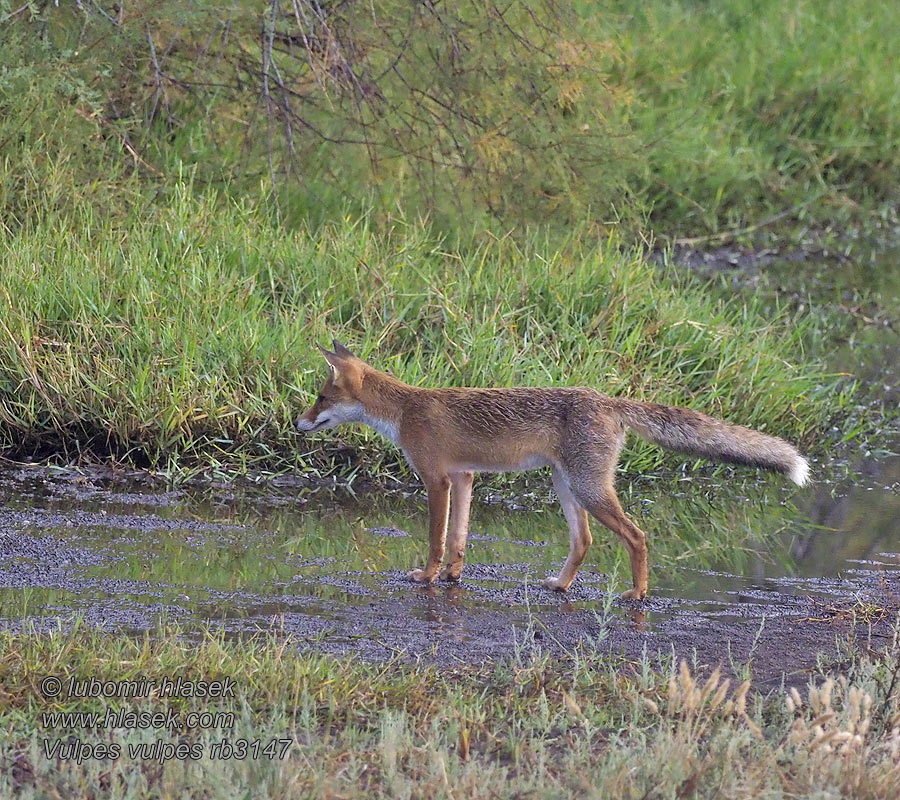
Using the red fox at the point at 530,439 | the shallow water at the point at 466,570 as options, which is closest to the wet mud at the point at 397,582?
the shallow water at the point at 466,570

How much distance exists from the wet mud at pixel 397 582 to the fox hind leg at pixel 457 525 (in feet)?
0.34

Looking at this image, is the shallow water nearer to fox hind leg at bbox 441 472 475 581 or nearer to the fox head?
fox hind leg at bbox 441 472 475 581

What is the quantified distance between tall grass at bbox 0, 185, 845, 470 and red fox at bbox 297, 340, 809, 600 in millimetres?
1378

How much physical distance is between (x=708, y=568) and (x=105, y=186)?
5147 millimetres

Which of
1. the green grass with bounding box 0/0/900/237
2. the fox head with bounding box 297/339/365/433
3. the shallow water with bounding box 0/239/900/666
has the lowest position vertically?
the shallow water with bounding box 0/239/900/666

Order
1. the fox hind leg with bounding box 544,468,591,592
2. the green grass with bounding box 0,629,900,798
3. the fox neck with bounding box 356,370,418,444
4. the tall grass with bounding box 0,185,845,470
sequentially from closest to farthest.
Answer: the green grass with bounding box 0,629,900,798
the fox hind leg with bounding box 544,468,591,592
the fox neck with bounding box 356,370,418,444
the tall grass with bounding box 0,185,845,470

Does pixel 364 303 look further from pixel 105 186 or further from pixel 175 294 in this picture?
pixel 105 186

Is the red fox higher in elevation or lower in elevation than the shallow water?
higher

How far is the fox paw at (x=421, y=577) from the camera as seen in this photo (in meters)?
5.92

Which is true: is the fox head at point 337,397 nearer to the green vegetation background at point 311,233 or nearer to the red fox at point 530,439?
the red fox at point 530,439

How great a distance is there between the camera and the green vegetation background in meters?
7.57

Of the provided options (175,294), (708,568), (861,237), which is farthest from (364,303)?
(861,237)

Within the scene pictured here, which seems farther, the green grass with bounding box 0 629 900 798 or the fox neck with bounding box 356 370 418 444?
the fox neck with bounding box 356 370 418 444

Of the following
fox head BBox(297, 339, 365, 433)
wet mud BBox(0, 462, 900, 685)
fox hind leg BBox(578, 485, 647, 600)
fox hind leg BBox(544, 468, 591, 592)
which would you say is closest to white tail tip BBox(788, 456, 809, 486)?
wet mud BBox(0, 462, 900, 685)
